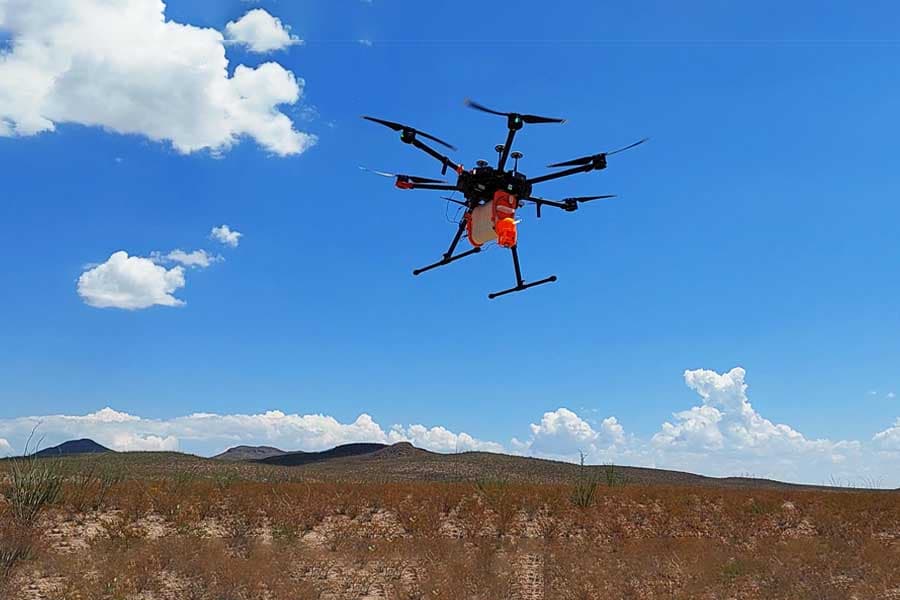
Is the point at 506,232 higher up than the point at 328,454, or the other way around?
the point at 506,232

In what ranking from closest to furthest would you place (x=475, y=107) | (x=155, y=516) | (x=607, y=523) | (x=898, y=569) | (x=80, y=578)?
(x=475, y=107), (x=80, y=578), (x=898, y=569), (x=155, y=516), (x=607, y=523)

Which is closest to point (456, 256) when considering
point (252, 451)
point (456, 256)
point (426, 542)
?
point (456, 256)

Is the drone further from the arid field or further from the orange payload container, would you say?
the arid field

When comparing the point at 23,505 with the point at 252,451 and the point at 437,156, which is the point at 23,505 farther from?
the point at 252,451

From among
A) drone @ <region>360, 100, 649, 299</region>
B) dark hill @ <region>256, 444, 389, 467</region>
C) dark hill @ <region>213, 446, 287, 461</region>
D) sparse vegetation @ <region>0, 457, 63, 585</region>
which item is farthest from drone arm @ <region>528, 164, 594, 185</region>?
dark hill @ <region>213, 446, 287, 461</region>

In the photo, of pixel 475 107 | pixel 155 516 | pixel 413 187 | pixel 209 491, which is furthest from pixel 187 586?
pixel 475 107

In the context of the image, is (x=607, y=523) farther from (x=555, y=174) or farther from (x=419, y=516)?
(x=555, y=174)
